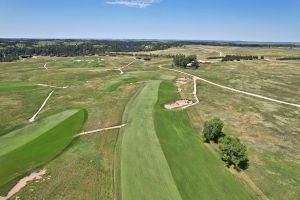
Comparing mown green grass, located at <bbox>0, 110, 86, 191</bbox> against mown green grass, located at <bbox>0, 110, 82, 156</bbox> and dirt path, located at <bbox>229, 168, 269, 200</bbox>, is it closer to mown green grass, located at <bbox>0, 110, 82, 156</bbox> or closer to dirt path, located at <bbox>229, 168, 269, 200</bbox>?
mown green grass, located at <bbox>0, 110, 82, 156</bbox>

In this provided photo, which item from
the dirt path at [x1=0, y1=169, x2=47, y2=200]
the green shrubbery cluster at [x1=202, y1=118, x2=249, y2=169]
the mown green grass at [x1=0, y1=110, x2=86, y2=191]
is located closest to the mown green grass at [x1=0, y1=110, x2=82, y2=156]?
the mown green grass at [x1=0, y1=110, x2=86, y2=191]

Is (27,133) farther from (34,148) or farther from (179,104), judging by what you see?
(179,104)

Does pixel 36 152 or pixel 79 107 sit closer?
pixel 36 152

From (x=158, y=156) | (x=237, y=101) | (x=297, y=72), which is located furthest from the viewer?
(x=297, y=72)

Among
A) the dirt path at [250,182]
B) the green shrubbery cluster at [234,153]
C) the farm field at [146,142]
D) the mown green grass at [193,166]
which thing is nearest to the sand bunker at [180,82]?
the farm field at [146,142]

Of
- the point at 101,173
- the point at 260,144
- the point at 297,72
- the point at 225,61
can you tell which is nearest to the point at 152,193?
the point at 101,173

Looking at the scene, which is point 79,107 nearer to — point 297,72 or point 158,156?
point 158,156
